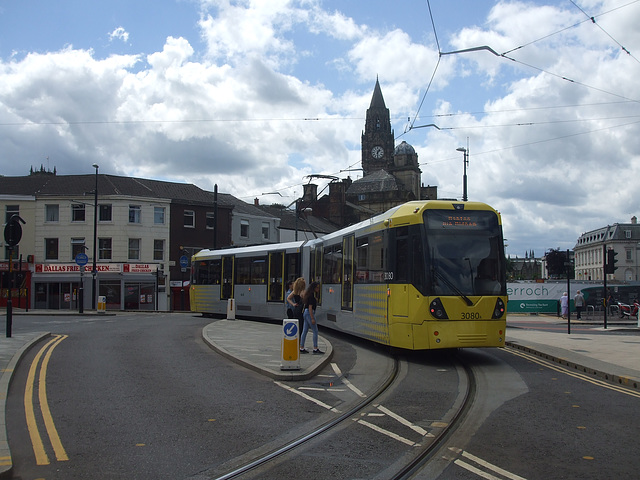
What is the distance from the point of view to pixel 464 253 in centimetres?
1235

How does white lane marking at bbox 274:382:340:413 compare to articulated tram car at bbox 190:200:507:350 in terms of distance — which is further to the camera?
articulated tram car at bbox 190:200:507:350

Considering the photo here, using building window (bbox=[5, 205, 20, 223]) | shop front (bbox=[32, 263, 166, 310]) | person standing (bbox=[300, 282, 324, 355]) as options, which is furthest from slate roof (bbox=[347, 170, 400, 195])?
person standing (bbox=[300, 282, 324, 355])

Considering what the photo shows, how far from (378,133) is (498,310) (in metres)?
130

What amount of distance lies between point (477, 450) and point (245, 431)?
103 inches

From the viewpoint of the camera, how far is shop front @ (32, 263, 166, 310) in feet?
149

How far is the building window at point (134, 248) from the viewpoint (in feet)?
153

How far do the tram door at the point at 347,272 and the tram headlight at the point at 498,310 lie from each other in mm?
4445

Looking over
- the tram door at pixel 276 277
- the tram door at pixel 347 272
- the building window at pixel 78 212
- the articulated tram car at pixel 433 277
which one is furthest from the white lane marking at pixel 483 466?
the building window at pixel 78 212

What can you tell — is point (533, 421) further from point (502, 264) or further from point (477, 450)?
point (502, 264)

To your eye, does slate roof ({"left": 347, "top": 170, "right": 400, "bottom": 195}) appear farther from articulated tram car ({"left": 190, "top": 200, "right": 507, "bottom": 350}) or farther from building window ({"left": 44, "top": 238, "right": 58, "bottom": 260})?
articulated tram car ({"left": 190, "top": 200, "right": 507, "bottom": 350})

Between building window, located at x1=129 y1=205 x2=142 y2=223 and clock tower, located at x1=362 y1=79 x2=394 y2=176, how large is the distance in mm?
95320

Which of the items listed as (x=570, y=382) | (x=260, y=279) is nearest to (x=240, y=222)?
(x=260, y=279)

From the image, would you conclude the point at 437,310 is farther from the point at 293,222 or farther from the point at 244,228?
the point at 293,222

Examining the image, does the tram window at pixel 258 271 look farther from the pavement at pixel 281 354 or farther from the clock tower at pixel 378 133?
the clock tower at pixel 378 133
